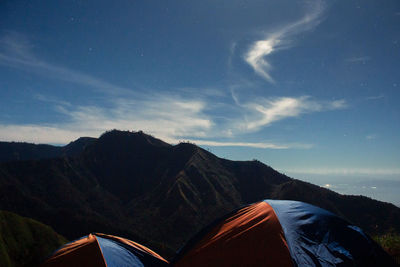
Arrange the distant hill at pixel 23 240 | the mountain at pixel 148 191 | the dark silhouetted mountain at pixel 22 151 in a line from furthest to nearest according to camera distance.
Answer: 1. the dark silhouetted mountain at pixel 22 151
2. the mountain at pixel 148 191
3. the distant hill at pixel 23 240

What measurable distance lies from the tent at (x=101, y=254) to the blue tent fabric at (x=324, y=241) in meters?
4.83

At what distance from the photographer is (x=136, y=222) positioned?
338 feet

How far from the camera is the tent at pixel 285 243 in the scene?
5219 mm

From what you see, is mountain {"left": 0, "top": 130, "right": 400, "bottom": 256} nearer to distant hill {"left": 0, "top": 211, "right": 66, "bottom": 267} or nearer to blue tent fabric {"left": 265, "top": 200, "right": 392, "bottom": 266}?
distant hill {"left": 0, "top": 211, "right": 66, "bottom": 267}

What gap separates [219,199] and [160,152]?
63205 mm

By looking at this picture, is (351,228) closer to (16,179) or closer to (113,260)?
(113,260)

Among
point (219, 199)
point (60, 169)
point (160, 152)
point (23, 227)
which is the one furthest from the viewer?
point (160, 152)

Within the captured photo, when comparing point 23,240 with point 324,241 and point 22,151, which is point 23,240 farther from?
point 22,151

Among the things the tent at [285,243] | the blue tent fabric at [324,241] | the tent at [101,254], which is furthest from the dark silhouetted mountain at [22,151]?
the blue tent fabric at [324,241]

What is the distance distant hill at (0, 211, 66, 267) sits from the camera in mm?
15701

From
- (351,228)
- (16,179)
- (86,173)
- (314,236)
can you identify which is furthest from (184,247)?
(86,173)

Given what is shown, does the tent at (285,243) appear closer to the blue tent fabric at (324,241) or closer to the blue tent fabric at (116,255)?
the blue tent fabric at (324,241)

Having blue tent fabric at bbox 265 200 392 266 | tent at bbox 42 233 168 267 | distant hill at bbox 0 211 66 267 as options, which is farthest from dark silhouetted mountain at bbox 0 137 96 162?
blue tent fabric at bbox 265 200 392 266

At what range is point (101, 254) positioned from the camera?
7.29m
